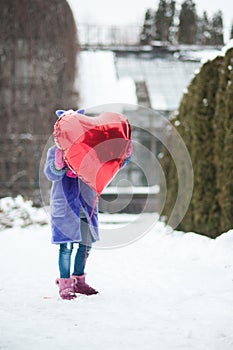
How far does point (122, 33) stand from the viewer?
894 inches

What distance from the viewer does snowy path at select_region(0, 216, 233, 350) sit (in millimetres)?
2590

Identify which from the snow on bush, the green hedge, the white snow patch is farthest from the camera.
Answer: the white snow patch

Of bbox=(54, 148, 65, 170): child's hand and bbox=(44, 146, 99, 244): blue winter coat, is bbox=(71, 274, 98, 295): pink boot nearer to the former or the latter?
bbox=(44, 146, 99, 244): blue winter coat

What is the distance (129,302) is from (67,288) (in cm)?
50

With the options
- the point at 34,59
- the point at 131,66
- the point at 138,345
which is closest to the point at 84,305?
the point at 138,345

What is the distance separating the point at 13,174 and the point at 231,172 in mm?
8835

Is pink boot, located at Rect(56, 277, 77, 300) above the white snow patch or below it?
below

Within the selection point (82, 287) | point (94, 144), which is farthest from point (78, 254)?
point (94, 144)

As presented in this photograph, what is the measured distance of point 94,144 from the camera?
396cm

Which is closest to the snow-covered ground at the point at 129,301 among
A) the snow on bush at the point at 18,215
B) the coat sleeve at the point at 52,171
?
the coat sleeve at the point at 52,171

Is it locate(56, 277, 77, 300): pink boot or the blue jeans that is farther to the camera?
the blue jeans

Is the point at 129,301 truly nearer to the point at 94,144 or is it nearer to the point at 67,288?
the point at 67,288

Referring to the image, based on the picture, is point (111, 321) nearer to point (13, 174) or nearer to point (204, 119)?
point (204, 119)

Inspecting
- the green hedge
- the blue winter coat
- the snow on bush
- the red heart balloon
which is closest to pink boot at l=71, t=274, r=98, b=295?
the blue winter coat
